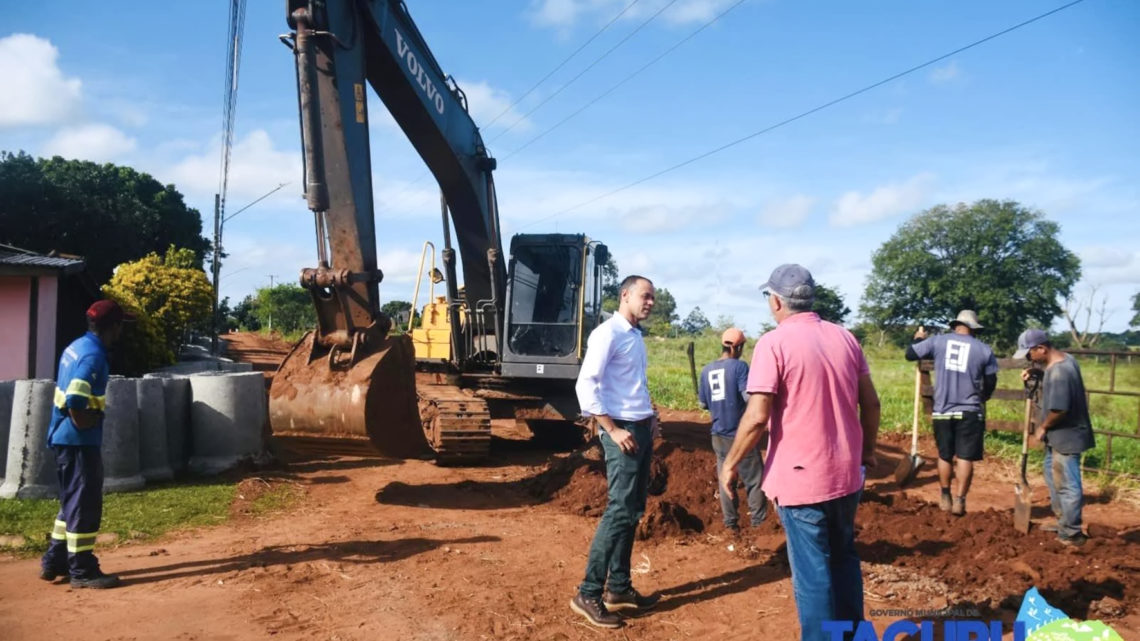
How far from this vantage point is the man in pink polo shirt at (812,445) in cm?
320

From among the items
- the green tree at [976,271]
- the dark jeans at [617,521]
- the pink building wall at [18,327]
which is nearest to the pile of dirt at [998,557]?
the dark jeans at [617,521]

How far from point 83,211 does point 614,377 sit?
3021 cm

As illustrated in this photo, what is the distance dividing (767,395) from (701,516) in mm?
3651

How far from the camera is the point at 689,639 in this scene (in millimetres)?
4191

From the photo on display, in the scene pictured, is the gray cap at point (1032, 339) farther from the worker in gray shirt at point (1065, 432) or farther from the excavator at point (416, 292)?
the excavator at point (416, 292)

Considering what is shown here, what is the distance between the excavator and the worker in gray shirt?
16.3 feet

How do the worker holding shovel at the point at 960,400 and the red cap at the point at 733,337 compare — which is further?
the worker holding shovel at the point at 960,400

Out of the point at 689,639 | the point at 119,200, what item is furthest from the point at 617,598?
the point at 119,200

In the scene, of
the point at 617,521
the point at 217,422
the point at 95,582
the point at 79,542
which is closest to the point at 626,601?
the point at 617,521

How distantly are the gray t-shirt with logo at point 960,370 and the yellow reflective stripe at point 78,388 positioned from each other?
6.76 m

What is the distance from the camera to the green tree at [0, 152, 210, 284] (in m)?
27.2

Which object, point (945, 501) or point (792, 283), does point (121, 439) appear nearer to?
point (792, 283)

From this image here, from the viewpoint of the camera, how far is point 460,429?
8.86 m

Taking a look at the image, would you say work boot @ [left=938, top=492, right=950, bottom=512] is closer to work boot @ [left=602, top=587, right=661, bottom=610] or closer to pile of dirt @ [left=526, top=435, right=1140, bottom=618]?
pile of dirt @ [left=526, top=435, right=1140, bottom=618]
